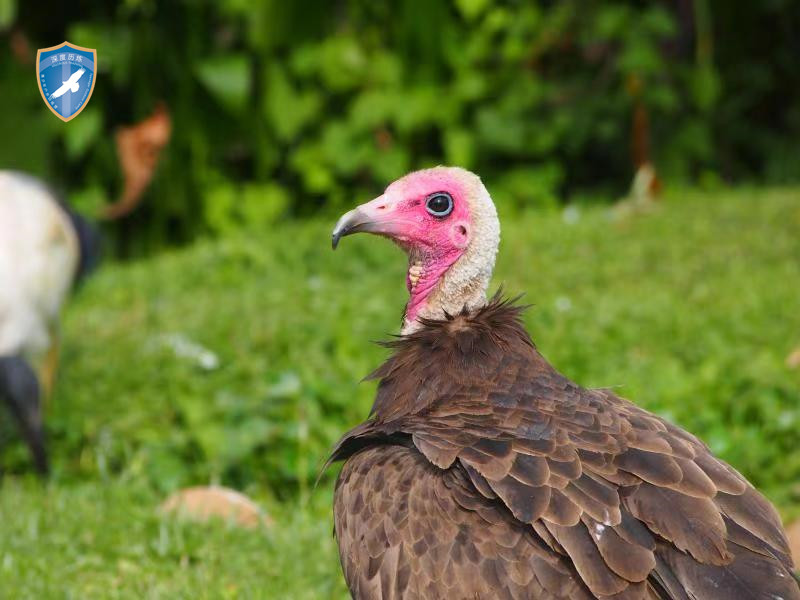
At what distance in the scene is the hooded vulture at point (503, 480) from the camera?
2.31m

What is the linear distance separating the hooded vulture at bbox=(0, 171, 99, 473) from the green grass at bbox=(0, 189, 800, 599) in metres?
0.27

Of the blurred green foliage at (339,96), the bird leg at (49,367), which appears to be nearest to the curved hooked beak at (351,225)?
the bird leg at (49,367)

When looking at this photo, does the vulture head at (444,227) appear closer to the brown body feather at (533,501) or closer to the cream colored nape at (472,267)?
the cream colored nape at (472,267)

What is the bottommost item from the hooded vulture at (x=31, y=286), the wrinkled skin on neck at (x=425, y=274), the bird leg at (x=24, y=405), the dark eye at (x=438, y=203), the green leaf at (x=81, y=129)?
the bird leg at (x=24, y=405)

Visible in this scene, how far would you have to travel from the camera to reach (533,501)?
7.77 feet

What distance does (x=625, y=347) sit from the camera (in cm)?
543

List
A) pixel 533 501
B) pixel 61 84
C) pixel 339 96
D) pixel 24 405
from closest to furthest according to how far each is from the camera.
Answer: pixel 533 501
pixel 61 84
pixel 24 405
pixel 339 96

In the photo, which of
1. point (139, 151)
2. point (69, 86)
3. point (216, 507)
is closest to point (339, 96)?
point (139, 151)

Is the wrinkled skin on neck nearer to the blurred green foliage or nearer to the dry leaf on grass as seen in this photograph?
the dry leaf on grass

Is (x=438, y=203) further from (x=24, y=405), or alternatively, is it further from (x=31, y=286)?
(x=31, y=286)

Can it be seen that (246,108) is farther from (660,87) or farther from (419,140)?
(660,87)

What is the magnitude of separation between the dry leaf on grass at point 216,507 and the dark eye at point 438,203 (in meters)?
1.47

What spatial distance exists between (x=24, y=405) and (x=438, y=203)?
247 centimetres

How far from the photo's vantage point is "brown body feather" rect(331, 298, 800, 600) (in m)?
2.30
